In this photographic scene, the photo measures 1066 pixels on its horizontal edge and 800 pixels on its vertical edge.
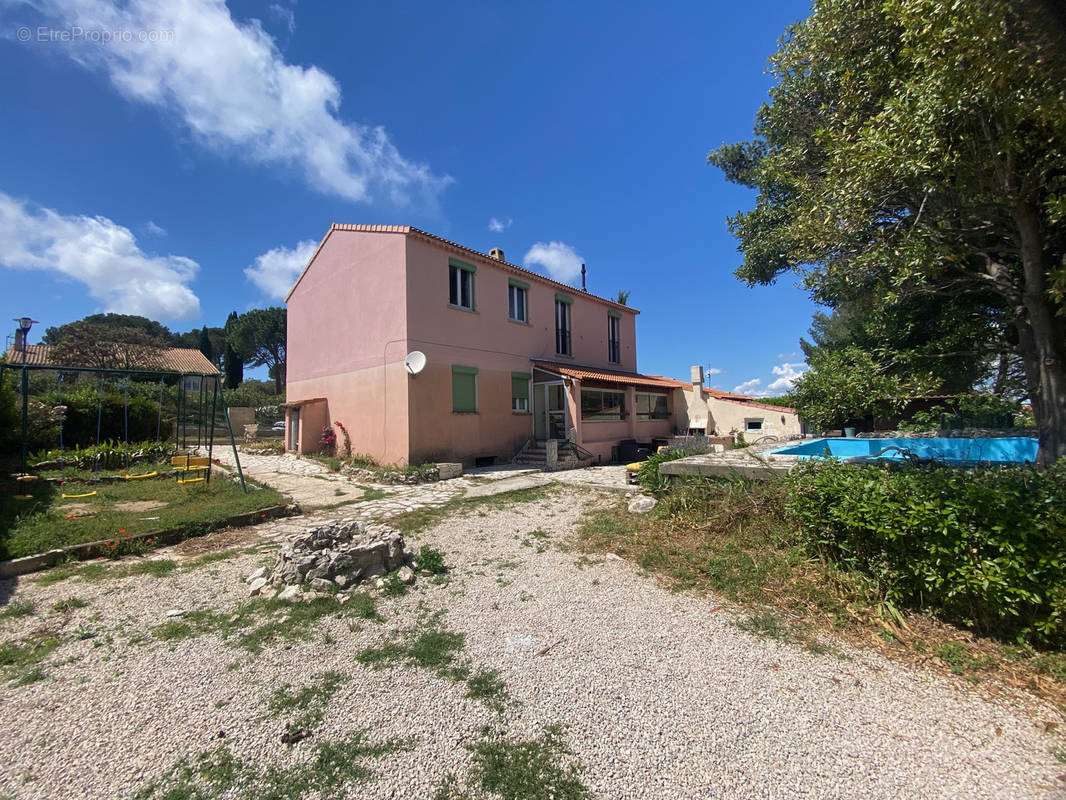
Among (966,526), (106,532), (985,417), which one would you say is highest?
(985,417)

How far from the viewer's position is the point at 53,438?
12.4 m

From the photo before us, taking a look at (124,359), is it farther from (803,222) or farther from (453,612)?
(803,222)

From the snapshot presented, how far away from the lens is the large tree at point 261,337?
43.3 metres

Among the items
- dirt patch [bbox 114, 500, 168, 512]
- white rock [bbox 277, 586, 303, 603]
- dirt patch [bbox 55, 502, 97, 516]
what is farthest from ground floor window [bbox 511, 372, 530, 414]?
white rock [bbox 277, 586, 303, 603]

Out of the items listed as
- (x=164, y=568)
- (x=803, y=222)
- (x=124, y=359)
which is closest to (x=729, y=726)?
(x=803, y=222)

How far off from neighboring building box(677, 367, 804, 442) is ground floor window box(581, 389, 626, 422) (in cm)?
489

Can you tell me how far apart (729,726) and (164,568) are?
6335mm

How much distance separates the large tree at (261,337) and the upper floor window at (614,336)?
36.0 meters

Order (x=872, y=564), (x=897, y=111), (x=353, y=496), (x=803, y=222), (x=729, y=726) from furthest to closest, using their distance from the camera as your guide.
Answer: (x=353, y=496), (x=803, y=222), (x=897, y=111), (x=872, y=564), (x=729, y=726)

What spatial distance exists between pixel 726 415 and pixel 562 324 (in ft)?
28.7

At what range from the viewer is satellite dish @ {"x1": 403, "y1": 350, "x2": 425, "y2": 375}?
1254 centimetres

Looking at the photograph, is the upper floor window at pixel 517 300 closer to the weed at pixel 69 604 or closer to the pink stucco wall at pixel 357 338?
the pink stucco wall at pixel 357 338

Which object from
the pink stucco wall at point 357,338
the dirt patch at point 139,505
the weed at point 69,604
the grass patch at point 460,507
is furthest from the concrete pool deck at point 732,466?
the dirt patch at point 139,505

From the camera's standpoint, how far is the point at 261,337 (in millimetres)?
43312
